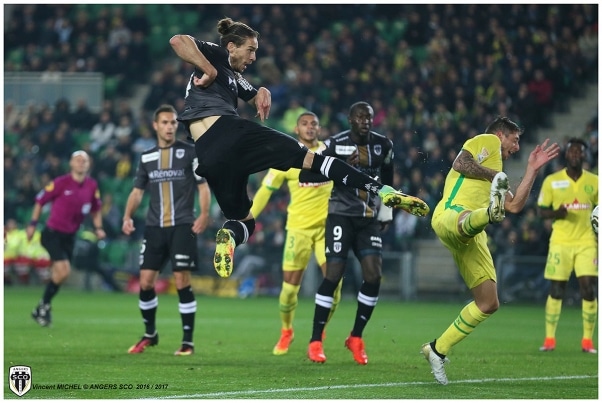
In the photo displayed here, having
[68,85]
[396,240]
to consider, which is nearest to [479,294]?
[396,240]

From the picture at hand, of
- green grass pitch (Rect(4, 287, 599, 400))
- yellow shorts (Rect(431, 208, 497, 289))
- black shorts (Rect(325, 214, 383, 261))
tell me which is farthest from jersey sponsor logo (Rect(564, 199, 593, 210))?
yellow shorts (Rect(431, 208, 497, 289))

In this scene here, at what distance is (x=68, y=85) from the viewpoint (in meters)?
28.4

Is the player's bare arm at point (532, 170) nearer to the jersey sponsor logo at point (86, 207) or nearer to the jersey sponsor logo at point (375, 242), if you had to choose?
the jersey sponsor logo at point (375, 242)

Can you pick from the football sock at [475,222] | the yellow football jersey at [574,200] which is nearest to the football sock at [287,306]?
the yellow football jersey at [574,200]

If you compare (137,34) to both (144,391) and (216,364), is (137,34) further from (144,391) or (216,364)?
(144,391)

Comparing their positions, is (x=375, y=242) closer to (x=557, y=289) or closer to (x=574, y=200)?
(x=557, y=289)

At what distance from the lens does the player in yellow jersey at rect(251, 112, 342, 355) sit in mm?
11609

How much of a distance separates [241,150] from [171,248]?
11.0 feet

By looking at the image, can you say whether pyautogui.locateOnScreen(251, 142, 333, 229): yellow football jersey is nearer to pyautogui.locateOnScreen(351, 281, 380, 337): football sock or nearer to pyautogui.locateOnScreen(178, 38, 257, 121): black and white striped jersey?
pyautogui.locateOnScreen(351, 281, 380, 337): football sock

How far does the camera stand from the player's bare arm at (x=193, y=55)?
823 centimetres

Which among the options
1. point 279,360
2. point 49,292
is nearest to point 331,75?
point 49,292

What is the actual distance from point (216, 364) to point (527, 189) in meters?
3.65

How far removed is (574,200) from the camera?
12.7m

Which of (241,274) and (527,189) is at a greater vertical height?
(527,189)
